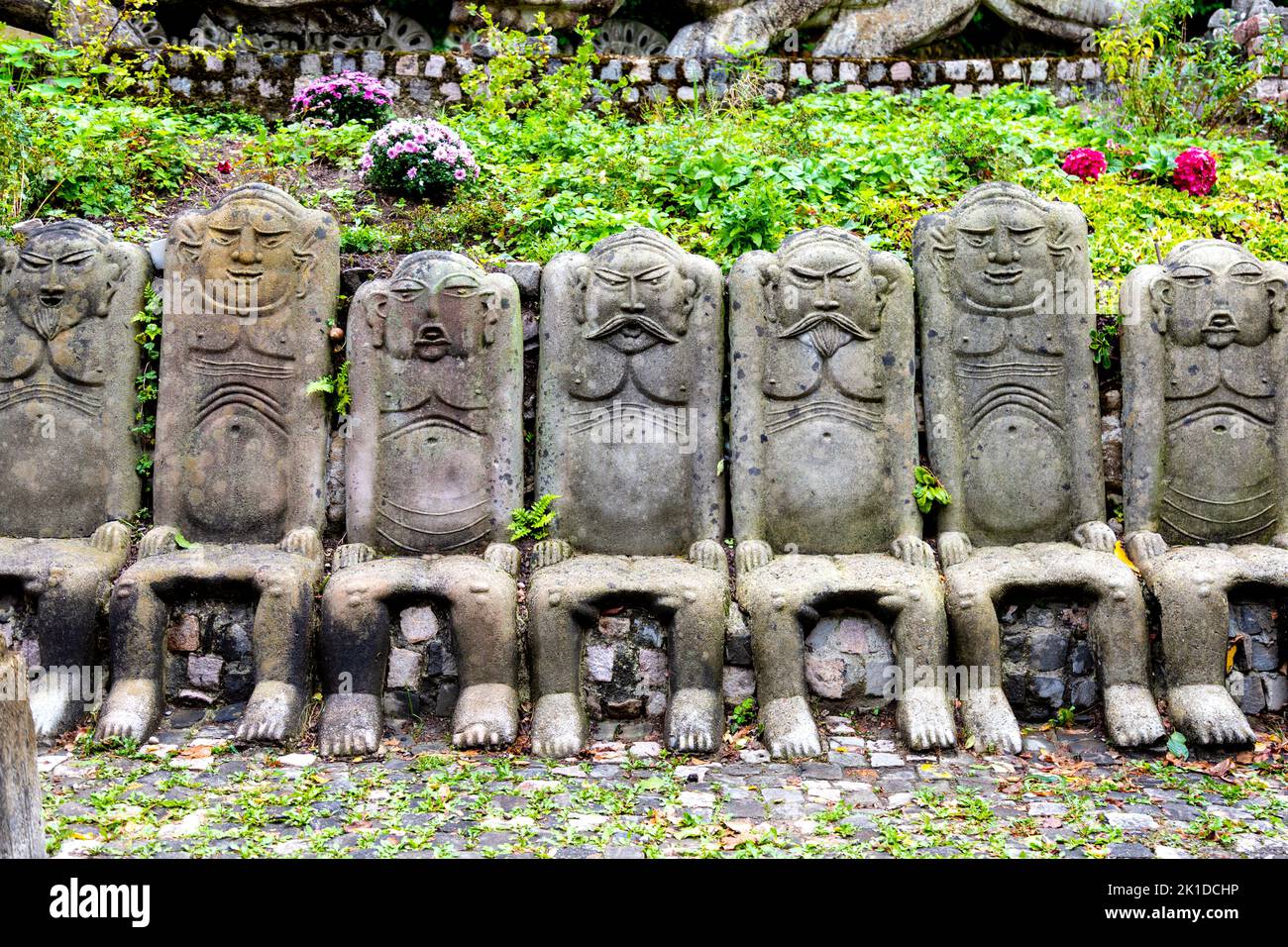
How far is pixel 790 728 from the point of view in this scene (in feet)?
17.2

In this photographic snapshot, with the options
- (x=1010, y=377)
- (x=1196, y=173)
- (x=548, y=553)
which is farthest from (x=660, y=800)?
(x=1196, y=173)

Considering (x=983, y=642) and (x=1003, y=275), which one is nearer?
(x=983, y=642)

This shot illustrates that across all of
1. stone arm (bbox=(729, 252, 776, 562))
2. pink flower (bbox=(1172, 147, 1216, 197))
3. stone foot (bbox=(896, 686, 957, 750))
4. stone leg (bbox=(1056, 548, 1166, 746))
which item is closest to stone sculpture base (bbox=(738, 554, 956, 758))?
stone foot (bbox=(896, 686, 957, 750))

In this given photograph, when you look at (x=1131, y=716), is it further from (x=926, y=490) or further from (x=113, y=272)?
(x=113, y=272)

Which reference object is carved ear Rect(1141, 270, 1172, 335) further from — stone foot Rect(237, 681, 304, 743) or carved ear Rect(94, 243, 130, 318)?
carved ear Rect(94, 243, 130, 318)

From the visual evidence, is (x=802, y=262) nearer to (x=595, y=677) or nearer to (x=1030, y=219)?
(x=1030, y=219)

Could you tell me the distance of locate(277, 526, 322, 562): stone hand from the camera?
5.80 metres

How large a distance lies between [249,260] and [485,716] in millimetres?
2447

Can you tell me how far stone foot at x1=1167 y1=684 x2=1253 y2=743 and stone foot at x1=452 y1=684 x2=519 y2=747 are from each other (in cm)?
275

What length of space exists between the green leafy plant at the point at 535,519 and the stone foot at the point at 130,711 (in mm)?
1663

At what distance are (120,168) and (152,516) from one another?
256 cm

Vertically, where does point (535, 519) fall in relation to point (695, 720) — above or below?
above

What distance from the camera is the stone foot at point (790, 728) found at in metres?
5.17

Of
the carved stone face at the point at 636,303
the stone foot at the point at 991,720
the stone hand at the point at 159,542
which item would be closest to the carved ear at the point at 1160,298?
the stone foot at the point at 991,720
